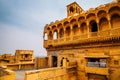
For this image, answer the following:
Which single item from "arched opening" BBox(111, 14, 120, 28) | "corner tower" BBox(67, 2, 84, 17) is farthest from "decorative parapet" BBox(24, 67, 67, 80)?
"corner tower" BBox(67, 2, 84, 17)

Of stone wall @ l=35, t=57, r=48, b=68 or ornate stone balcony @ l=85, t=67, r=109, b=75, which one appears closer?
ornate stone balcony @ l=85, t=67, r=109, b=75

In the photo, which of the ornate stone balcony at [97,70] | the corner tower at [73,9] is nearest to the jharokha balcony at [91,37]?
the ornate stone balcony at [97,70]

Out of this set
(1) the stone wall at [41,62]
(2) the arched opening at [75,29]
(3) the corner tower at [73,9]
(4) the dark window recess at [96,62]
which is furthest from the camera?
(3) the corner tower at [73,9]

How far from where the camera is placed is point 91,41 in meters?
14.5

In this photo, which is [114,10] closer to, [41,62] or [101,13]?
[101,13]

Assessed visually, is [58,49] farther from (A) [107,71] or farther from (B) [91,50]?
(A) [107,71]

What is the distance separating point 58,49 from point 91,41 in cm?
653

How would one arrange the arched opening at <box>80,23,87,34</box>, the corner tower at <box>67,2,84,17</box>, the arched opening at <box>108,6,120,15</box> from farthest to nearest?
the corner tower at <box>67,2,84,17</box>, the arched opening at <box>80,23,87,34</box>, the arched opening at <box>108,6,120,15</box>

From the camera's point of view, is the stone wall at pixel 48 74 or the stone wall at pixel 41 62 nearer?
the stone wall at pixel 48 74

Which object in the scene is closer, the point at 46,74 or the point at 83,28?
the point at 46,74

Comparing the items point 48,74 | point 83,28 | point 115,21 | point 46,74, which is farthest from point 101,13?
point 46,74

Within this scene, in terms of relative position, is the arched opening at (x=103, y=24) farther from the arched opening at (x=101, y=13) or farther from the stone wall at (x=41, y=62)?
the stone wall at (x=41, y=62)

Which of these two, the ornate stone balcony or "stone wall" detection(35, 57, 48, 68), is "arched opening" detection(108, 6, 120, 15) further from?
"stone wall" detection(35, 57, 48, 68)

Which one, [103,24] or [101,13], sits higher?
[101,13]
